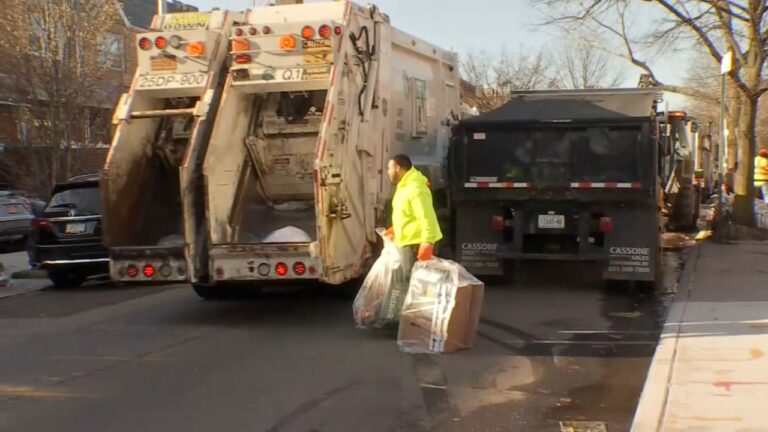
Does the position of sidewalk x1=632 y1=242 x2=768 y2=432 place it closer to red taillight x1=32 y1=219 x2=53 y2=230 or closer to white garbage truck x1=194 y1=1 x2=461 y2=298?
white garbage truck x1=194 y1=1 x2=461 y2=298

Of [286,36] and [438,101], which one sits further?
[438,101]

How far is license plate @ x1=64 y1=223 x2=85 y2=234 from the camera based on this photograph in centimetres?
1135

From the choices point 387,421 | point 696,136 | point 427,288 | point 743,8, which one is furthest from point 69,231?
point 696,136

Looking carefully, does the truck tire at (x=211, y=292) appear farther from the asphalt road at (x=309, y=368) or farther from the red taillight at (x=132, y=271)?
the red taillight at (x=132, y=271)

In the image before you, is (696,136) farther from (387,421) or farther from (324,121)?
(387,421)

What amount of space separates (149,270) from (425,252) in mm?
2894

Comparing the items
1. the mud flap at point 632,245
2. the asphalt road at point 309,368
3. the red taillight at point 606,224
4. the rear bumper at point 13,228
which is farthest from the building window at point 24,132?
the mud flap at point 632,245

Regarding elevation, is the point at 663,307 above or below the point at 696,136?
below

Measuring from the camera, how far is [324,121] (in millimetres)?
7715

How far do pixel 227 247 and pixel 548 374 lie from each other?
3363 millimetres

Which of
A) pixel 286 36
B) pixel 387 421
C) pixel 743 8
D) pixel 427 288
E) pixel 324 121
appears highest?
pixel 743 8

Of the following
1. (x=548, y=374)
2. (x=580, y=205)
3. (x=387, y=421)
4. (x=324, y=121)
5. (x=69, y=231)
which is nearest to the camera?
(x=387, y=421)

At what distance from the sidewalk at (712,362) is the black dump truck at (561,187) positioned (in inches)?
39.3

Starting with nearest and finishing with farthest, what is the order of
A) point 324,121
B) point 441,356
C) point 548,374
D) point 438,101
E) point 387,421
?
point 387,421, point 548,374, point 441,356, point 324,121, point 438,101
